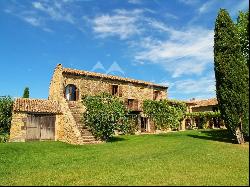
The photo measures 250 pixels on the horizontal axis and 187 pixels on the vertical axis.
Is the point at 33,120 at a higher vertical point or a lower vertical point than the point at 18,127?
higher

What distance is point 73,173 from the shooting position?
13.4 meters

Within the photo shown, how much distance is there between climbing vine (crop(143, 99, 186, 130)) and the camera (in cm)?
4206

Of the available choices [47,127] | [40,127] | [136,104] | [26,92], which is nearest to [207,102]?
[136,104]

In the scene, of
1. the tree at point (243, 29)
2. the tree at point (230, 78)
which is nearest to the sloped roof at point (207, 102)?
the tree at point (243, 29)

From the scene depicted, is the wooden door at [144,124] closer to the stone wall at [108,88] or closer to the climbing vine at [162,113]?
the climbing vine at [162,113]

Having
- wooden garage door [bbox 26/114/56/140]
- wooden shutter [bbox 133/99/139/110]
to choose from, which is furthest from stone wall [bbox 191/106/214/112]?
wooden garage door [bbox 26/114/56/140]

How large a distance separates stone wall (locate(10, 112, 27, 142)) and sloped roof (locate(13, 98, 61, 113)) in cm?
64

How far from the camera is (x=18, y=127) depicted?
30.3 metres

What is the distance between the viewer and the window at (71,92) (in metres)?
35.9

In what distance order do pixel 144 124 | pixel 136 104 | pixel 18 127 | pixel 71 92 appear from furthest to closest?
pixel 144 124, pixel 136 104, pixel 71 92, pixel 18 127

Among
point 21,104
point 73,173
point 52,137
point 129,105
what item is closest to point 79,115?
point 52,137

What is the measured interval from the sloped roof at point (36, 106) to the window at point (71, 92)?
257cm

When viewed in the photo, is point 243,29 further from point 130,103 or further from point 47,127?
point 47,127

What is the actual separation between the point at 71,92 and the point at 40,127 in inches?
257
